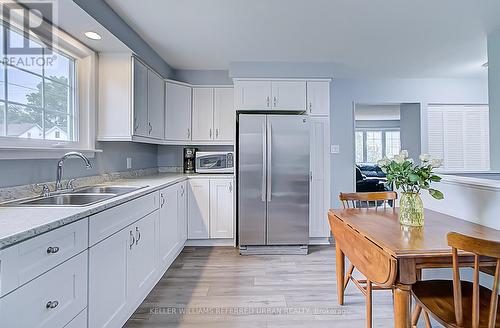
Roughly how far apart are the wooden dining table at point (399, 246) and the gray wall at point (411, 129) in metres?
2.90

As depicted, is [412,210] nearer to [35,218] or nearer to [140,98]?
[35,218]

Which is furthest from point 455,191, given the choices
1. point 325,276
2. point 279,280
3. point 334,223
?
point 279,280

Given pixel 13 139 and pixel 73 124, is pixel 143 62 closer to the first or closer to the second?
pixel 73 124

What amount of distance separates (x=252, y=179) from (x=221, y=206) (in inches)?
22.0

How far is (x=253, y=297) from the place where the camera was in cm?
240

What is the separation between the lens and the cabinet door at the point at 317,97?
3.79 m

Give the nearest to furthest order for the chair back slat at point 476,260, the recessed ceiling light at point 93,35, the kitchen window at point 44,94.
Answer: the chair back slat at point 476,260, the kitchen window at point 44,94, the recessed ceiling light at point 93,35

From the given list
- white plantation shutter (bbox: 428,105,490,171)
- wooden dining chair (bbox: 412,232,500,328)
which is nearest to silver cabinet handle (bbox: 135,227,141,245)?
wooden dining chair (bbox: 412,232,500,328)

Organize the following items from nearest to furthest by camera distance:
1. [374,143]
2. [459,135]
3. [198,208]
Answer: [198,208]
[459,135]
[374,143]

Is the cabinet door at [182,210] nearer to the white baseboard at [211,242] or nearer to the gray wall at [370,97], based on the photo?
the white baseboard at [211,242]

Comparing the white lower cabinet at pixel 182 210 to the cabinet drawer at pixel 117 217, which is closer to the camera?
the cabinet drawer at pixel 117 217

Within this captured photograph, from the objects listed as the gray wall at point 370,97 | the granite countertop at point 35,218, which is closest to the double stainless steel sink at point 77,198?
the granite countertop at point 35,218

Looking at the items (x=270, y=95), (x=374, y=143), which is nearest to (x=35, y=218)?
(x=270, y=95)

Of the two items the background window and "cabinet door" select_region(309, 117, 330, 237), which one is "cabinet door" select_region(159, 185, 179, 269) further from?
"cabinet door" select_region(309, 117, 330, 237)
